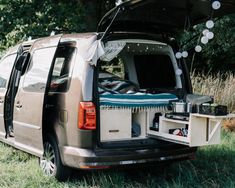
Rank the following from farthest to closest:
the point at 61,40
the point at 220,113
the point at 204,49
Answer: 1. the point at 204,49
2. the point at 61,40
3. the point at 220,113

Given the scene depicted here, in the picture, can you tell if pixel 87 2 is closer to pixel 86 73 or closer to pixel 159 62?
pixel 159 62

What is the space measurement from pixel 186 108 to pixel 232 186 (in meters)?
1.11

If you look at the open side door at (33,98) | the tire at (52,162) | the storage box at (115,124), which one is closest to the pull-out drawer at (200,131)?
the storage box at (115,124)

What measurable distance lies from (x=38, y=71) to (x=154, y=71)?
70.0 inches

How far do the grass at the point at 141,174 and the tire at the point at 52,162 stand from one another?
3.3 inches

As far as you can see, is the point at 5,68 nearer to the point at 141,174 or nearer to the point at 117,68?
the point at 117,68

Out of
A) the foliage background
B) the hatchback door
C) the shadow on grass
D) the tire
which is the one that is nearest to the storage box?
the shadow on grass

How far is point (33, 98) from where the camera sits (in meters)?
5.36

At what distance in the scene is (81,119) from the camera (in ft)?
15.0

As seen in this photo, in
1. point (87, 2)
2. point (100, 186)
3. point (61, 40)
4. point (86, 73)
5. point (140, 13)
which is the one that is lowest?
point (100, 186)

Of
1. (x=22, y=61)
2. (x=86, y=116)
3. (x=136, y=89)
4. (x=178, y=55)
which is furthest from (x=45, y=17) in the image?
(x=86, y=116)

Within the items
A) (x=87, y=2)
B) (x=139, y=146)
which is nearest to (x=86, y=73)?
(x=139, y=146)

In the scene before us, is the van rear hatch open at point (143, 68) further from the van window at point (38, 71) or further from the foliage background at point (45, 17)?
the foliage background at point (45, 17)

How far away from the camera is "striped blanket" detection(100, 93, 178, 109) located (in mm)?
4812
